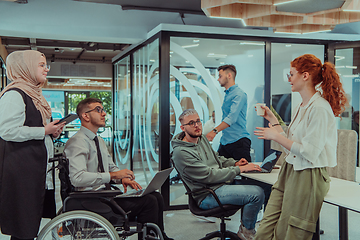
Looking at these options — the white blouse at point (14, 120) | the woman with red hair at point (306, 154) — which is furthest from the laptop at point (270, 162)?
the white blouse at point (14, 120)

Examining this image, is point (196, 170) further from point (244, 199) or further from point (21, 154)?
point (21, 154)

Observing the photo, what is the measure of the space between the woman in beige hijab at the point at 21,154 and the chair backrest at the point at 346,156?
7.50 feet

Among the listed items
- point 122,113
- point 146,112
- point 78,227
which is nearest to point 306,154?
point 78,227

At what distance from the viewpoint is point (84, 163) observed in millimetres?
2451

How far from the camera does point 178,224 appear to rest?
3900 millimetres

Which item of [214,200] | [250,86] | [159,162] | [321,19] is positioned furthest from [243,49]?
[214,200]

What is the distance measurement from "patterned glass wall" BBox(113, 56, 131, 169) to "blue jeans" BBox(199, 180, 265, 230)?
13.4ft

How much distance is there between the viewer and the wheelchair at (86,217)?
2.16 metres

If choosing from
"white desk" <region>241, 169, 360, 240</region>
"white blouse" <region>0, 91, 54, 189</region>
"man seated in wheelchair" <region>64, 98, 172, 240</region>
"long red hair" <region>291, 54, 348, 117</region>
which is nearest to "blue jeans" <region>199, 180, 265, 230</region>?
"white desk" <region>241, 169, 360, 240</region>

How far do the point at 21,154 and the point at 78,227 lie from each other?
620mm

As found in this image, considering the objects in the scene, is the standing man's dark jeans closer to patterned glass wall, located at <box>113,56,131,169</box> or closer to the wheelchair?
the wheelchair

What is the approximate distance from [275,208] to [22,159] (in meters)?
1.69

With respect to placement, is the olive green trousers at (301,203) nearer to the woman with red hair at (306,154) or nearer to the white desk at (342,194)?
the woman with red hair at (306,154)

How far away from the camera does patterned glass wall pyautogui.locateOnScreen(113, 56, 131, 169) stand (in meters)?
6.82
